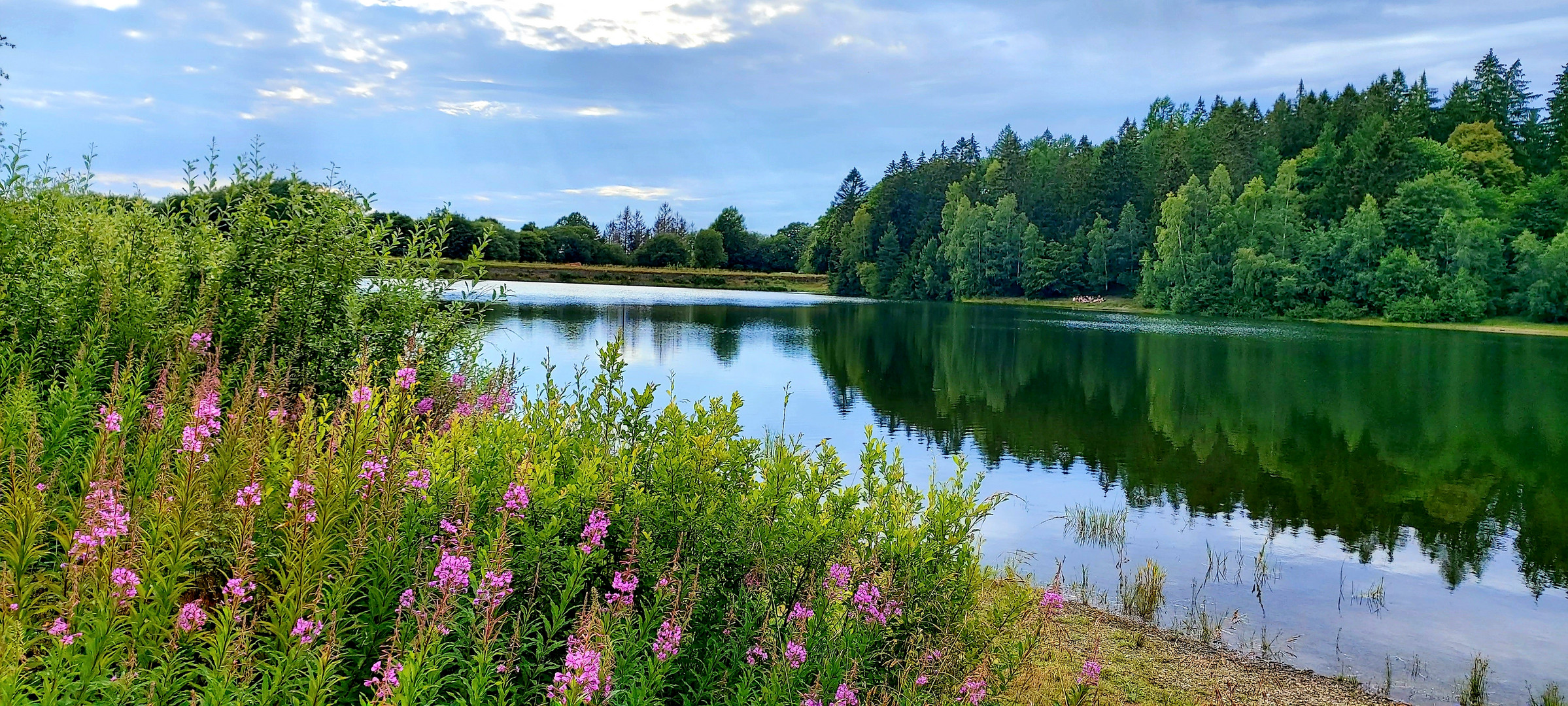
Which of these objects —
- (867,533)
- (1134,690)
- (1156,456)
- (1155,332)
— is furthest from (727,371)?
(1155,332)

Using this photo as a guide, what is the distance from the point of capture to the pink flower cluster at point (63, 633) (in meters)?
2.25

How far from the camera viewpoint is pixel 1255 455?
21.3 m

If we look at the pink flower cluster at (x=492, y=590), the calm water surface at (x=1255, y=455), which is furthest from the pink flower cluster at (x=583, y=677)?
the calm water surface at (x=1255, y=455)

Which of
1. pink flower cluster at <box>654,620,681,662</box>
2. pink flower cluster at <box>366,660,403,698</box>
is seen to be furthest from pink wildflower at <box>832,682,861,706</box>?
pink flower cluster at <box>366,660,403,698</box>

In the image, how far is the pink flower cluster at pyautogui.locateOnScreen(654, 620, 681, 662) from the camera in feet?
10.4

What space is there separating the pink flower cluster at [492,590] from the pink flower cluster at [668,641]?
23.3 inches

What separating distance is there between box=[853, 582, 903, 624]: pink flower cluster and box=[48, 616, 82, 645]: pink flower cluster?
2.90 m

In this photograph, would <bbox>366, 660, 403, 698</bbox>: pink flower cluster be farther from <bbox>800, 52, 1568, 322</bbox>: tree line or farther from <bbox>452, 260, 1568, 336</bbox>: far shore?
<bbox>800, 52, 1568, 322</bbox>: tree line

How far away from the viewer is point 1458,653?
9.92 meters

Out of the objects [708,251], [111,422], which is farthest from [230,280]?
[708,251]

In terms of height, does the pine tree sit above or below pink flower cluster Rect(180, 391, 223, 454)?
above

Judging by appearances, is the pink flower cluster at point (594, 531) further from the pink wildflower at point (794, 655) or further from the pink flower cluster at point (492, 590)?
the pink wildflower at point (794, 655)

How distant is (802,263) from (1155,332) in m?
92.6

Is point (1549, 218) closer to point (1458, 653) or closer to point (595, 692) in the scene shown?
point (1458, 653)
